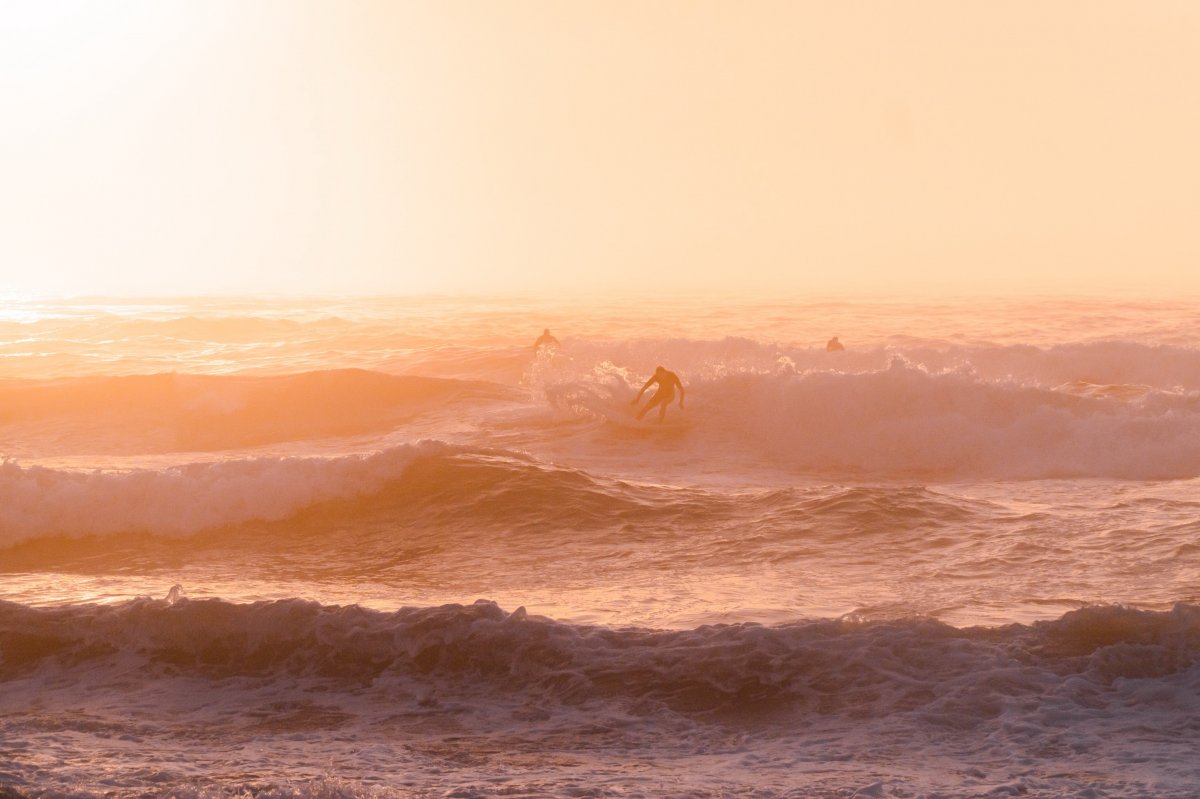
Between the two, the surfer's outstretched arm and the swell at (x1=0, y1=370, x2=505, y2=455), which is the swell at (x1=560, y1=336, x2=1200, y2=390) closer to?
the swell at (x1=0, y1=370, x2=505, y2=455)

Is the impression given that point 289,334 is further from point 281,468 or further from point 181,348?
point 281,468

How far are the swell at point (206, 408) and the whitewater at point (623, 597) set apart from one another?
268 millimetres

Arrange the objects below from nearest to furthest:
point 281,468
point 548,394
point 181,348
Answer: point 281,468 < point 548,394 < point 181,348

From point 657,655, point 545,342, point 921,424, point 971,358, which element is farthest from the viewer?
point 545,342

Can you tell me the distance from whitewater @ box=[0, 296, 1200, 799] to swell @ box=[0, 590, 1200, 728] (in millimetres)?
27

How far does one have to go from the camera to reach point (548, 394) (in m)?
24.0

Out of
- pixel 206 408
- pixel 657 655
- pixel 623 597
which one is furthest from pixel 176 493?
pixel 206 408

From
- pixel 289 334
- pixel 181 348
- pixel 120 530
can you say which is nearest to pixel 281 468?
pixel 120 530

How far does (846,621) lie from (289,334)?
43.7 meters

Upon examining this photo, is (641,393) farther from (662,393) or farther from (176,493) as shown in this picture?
(176,493)

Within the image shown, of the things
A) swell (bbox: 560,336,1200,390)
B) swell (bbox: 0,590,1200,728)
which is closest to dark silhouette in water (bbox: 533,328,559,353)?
swell (bbox: 560,336,1200,390)

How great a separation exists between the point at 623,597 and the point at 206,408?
19.4 metres

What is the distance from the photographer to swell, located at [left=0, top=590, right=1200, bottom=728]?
24.6 feet

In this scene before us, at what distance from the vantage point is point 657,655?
8.14 m
